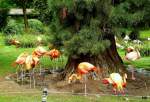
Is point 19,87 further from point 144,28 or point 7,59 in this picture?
point 7,59

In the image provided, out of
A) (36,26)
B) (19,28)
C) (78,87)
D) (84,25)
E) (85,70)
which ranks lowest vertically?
(78,87)

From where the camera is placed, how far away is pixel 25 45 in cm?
2516

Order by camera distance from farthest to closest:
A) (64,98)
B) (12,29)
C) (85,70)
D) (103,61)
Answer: (12,29)
(103,61)
(85,70)
(64,98)

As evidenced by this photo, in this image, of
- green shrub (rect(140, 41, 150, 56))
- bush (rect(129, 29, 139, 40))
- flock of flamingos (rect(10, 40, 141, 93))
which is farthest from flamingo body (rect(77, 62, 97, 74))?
green shrub (rect(140, 41, 150, 56))

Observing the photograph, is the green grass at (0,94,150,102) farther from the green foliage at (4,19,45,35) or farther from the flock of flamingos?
the green foliage at (4,19,45,35)

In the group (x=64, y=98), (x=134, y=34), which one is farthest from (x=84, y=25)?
(x=134, y=34)

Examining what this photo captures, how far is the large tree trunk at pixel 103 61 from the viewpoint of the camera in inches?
520

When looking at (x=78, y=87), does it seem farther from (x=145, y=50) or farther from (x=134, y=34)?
(x=145, y=50)

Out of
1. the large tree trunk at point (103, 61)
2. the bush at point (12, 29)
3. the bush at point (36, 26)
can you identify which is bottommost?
the large tree trunk at point (103, 61)

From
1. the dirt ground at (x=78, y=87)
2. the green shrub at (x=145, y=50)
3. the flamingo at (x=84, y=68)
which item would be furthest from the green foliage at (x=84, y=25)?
the green shrub at (x=145, y=50)

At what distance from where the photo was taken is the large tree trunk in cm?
1321

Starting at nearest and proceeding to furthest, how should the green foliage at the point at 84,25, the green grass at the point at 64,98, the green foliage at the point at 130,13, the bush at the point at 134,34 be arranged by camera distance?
the green grass at the point at 64,98 < the green foliage at the point at 130,13 < the green foliage at the point at 84,25 < the bush at the point at 134,34

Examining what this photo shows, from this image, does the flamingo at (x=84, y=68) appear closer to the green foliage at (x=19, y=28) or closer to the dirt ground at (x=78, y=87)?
the dirt ground at (x=78, y=87)

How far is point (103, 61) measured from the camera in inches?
523
